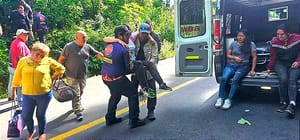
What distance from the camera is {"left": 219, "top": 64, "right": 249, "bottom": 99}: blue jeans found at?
20.7 ft

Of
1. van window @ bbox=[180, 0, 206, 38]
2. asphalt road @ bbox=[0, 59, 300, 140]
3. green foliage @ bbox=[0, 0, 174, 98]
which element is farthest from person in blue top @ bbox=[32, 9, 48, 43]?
van window @ bbox=[180, 0, 206, 38]

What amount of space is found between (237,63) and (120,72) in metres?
2.51

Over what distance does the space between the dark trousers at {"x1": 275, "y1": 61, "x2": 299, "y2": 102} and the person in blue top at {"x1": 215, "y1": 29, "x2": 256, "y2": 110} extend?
1.85 feet

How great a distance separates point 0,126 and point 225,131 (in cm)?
351

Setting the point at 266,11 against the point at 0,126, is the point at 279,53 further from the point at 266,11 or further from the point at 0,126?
the point at 0,126

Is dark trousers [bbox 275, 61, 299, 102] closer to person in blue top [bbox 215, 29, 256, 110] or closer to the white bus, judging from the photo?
the white bus

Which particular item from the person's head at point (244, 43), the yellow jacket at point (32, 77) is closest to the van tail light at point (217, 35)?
the person's head at point (244, 43)

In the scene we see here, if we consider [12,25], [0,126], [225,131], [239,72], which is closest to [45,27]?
[12,25]

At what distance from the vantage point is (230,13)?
7738mm

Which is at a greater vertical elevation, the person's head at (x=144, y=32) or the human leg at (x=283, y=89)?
the person's head at (x=144, y=32)

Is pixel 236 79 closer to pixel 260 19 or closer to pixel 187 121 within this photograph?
pixel 187 121

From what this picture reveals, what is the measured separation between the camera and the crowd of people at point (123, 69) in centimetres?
439

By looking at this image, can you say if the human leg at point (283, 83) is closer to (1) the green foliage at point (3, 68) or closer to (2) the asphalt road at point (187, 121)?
(2) the asphalt road at point (187, 121)

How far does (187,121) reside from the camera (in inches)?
216
